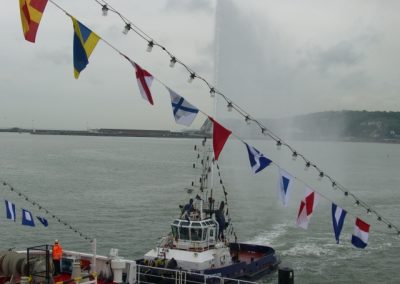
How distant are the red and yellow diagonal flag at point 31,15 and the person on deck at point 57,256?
19.4 ft

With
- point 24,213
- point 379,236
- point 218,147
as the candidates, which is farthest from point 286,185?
point 379,236

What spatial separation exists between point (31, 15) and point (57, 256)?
6757 mm

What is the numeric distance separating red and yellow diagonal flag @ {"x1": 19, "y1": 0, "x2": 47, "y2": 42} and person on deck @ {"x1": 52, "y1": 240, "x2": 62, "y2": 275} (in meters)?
5.92

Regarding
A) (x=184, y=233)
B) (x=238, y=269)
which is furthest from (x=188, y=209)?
(x=238, y=269)

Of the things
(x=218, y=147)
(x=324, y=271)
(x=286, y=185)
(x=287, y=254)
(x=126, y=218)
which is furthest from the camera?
(x=126, y=218)

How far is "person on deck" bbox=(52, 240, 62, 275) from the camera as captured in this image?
14.7m

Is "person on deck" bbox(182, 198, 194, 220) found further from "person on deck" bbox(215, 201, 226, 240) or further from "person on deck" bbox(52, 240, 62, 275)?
"person on deck" bbox(52, 240, 62, 275)

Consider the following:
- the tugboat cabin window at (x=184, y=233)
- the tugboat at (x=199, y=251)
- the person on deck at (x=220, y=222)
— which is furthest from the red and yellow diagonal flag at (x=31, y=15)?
the person on deck at (x=220, y=222)

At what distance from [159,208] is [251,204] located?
10.8m

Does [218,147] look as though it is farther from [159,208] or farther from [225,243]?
[159,208]

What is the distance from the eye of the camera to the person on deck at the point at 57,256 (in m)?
14.7

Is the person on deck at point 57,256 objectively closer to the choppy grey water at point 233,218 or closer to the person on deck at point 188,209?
the person on deck at point 188,209

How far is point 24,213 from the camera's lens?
74.3 ft

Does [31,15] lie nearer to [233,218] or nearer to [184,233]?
[184,233]
